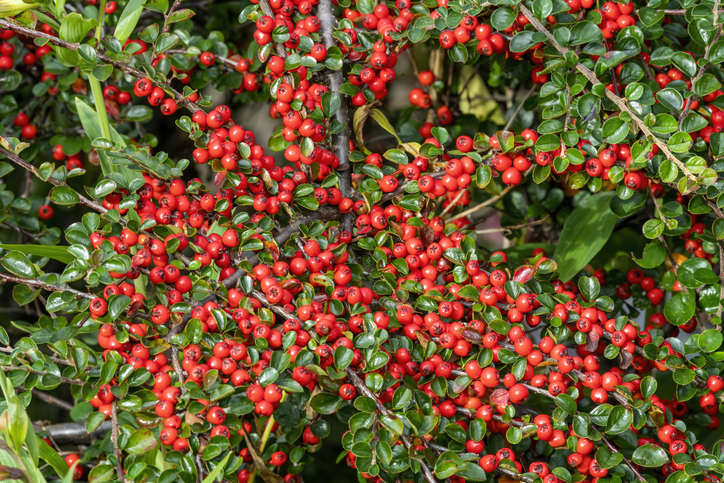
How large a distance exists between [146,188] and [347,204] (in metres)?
0.35

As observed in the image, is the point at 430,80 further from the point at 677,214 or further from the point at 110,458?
the point at 110,458

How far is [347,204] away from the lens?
1.09 meters

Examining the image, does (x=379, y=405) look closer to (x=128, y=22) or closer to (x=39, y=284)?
(x=39, y=284)

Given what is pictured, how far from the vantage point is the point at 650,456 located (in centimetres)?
87

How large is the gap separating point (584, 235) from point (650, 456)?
0.59 m

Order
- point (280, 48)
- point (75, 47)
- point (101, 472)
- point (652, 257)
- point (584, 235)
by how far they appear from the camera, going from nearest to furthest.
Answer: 1. point (101, 472)
2. point (75, 47)
3. point (280, 48)
4. point (652, 257)
5. point (584, 235)

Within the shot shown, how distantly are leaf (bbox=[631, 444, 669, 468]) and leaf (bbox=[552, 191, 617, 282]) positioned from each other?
457 millimetres

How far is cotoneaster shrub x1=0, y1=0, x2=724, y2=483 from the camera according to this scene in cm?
85

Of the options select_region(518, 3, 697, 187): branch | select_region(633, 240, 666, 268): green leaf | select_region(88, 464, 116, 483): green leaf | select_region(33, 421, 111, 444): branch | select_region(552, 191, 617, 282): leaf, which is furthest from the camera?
select_region(33, 421, 111, 444): branch

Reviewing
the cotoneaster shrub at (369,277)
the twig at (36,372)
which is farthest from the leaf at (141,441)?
the twig at (36,372)

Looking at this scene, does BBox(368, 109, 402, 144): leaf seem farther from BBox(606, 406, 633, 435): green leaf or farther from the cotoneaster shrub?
BBox(606, 406, 633, 435): green leaf

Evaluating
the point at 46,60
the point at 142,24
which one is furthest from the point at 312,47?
the point at 142,24

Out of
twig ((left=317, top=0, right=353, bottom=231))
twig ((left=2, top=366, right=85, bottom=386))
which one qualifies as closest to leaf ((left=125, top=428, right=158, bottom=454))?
twig ((left=2, top=366, right=85, bottom=386))

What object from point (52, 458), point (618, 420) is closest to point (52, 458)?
point (52, 458)
